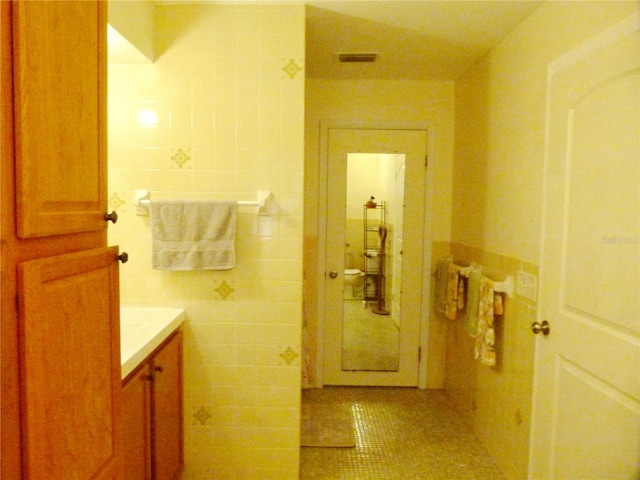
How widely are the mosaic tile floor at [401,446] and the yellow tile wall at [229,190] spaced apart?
321 mm

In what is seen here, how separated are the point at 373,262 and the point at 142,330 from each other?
1813mm

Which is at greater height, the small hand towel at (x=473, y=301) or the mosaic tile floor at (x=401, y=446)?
the small hand towel at (x=473, y=301)

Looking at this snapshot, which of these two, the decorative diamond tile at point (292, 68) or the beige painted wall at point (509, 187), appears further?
the decorative diamond tile at point (292, 68)

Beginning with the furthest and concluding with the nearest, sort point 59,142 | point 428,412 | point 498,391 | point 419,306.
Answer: point 419,306
point 428,412
point 498,391
point 59,142

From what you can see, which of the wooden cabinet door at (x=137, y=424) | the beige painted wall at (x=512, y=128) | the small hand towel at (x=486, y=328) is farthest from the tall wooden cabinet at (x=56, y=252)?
the small hand towel at (x=486, y=328)

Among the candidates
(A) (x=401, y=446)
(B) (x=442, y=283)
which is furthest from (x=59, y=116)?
(B) (x=442, y=283)

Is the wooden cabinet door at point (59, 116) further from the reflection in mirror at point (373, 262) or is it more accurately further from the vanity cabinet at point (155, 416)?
the reflection in mirror at point (373, 262)

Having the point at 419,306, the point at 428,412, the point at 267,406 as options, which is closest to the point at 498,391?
the point at 428,412

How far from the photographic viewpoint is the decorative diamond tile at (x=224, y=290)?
1943 millimetres

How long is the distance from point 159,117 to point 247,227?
68 cm

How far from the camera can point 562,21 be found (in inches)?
65.0

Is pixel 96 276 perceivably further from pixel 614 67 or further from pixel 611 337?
pixel 614 67

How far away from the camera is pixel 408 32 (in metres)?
2.15

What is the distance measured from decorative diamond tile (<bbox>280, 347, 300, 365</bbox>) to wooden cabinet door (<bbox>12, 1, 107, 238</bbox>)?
1.19 meters
